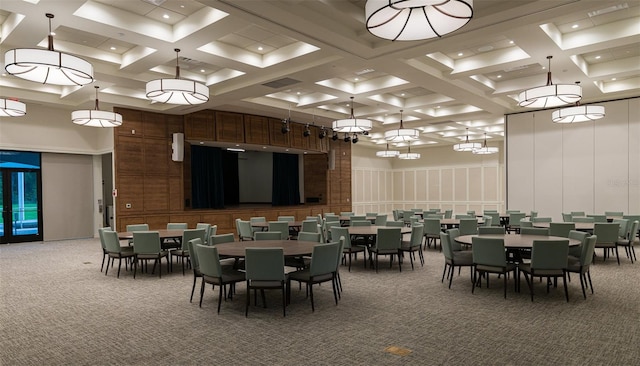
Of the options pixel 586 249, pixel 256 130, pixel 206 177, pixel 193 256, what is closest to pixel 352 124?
pixel 256 130

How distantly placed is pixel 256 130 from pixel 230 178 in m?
4.67

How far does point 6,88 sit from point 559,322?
1353 centimetres

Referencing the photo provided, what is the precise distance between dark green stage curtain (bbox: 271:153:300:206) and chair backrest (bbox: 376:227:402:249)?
11.7 metres

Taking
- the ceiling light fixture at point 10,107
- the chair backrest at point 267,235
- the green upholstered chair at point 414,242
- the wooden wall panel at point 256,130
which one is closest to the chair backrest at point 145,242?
the chair backrest at point 267,235

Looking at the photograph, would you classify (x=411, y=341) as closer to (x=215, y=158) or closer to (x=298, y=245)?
(x=298, y=245)

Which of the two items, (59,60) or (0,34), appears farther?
(0,34)

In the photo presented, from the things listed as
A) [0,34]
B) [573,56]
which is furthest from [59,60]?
[573,56]

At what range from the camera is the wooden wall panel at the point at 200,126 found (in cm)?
1391

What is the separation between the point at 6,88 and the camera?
1136 centimetres

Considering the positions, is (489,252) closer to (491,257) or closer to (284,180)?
(491,257)

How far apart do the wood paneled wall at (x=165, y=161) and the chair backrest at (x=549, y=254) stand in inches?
424

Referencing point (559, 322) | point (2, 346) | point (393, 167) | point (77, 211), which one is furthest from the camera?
point (393, 167)

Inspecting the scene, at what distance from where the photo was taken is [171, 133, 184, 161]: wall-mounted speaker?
1365 centimetres

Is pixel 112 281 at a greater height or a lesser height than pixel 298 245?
lesser
